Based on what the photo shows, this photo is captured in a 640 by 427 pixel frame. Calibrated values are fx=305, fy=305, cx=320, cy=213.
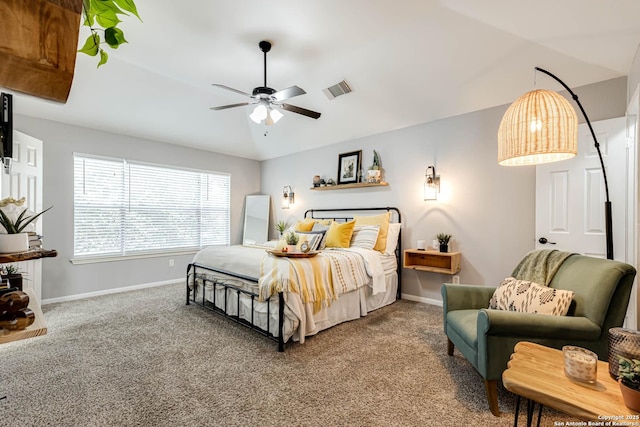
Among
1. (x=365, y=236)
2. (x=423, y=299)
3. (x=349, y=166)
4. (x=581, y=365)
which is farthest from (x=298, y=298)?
(x=349, y=166)

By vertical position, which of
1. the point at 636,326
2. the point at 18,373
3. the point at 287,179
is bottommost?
the point at 18,373

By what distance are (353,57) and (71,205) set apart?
14.9 feet

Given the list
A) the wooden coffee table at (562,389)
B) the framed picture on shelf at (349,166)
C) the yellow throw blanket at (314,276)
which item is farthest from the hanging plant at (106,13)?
the framed picture on shelf at (349,166)

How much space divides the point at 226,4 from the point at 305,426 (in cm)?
341

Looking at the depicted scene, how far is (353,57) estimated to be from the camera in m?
3.68

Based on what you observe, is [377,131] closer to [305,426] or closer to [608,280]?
[608,280]

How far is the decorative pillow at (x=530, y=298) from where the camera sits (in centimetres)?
203

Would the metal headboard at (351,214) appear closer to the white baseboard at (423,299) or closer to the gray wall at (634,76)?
the white baseboard at (423,299)

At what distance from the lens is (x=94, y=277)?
186 inches

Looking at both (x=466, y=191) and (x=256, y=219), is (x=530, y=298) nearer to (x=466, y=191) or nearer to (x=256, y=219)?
(x=466, y=191)

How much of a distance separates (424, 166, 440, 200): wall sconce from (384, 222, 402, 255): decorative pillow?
0.63 metres

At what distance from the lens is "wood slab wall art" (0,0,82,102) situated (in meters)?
0.36

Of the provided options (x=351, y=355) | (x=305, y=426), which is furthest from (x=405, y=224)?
(x=305, y=426)

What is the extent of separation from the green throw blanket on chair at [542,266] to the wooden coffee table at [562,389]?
0.98 metres
